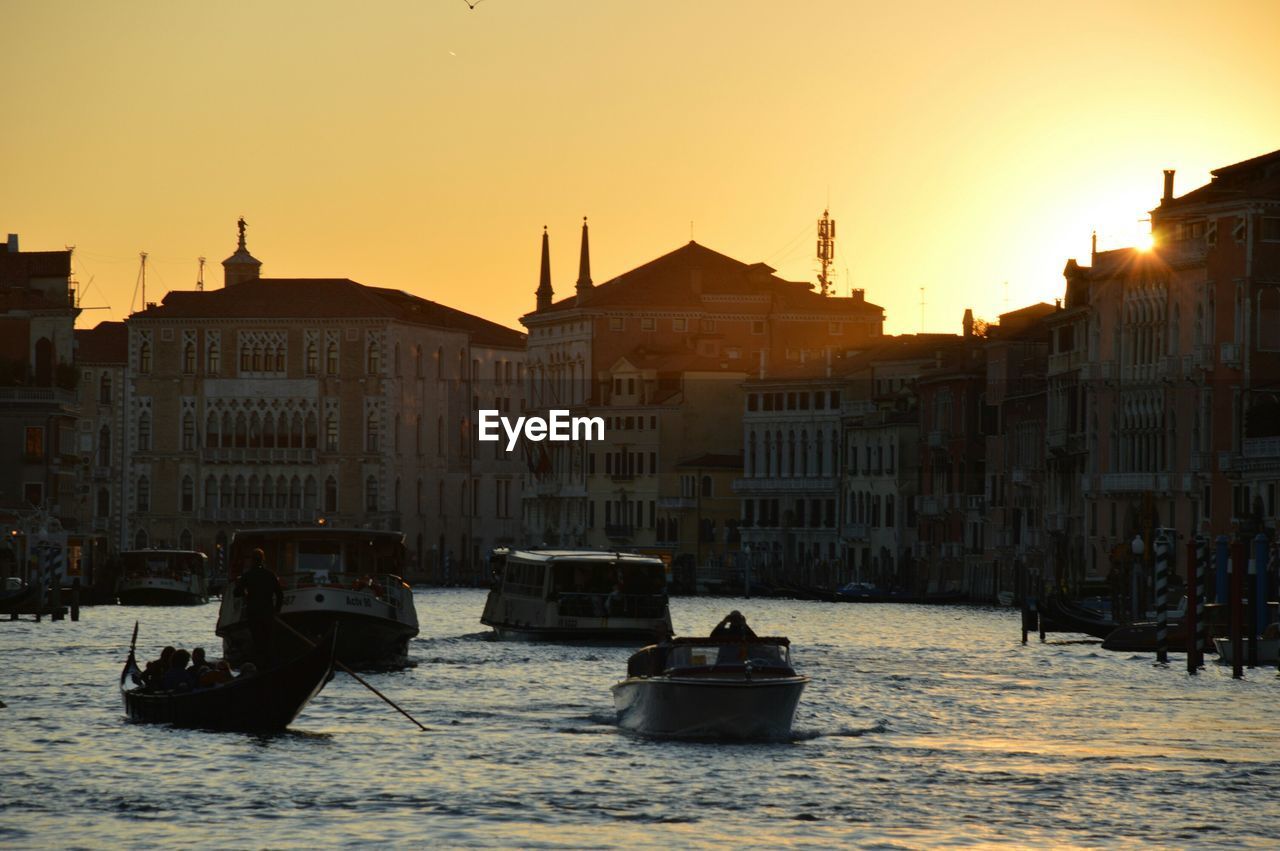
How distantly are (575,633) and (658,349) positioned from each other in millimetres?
85419

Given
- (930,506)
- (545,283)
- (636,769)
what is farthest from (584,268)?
(636,769)

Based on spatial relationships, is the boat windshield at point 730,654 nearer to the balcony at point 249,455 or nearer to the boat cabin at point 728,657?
the boat cabin at point 728,657

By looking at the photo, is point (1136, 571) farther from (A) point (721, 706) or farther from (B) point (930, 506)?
(B) point (930, 506)

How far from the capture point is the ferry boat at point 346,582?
149 feet

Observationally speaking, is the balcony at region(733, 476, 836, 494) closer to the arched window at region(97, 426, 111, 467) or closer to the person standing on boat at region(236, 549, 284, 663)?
the arched window at region(97, 426, 111, 467)

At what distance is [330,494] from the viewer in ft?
466

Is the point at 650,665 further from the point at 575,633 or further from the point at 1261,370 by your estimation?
the point at 1261,370

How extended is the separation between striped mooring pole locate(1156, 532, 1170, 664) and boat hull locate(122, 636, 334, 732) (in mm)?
22658

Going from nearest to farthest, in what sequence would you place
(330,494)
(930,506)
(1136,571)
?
(1136,571), (930,506), (330,494)

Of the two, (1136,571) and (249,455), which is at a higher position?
(249,455)

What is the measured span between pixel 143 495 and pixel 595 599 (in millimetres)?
90175

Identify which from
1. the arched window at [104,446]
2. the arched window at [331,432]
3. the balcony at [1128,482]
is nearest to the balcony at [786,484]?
the arched window at [331,432]

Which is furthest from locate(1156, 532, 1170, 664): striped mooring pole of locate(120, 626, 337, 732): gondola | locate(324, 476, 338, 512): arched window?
locate(324, 476, 338, 512): arched window

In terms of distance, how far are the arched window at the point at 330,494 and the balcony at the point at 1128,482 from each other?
61.7 meters
